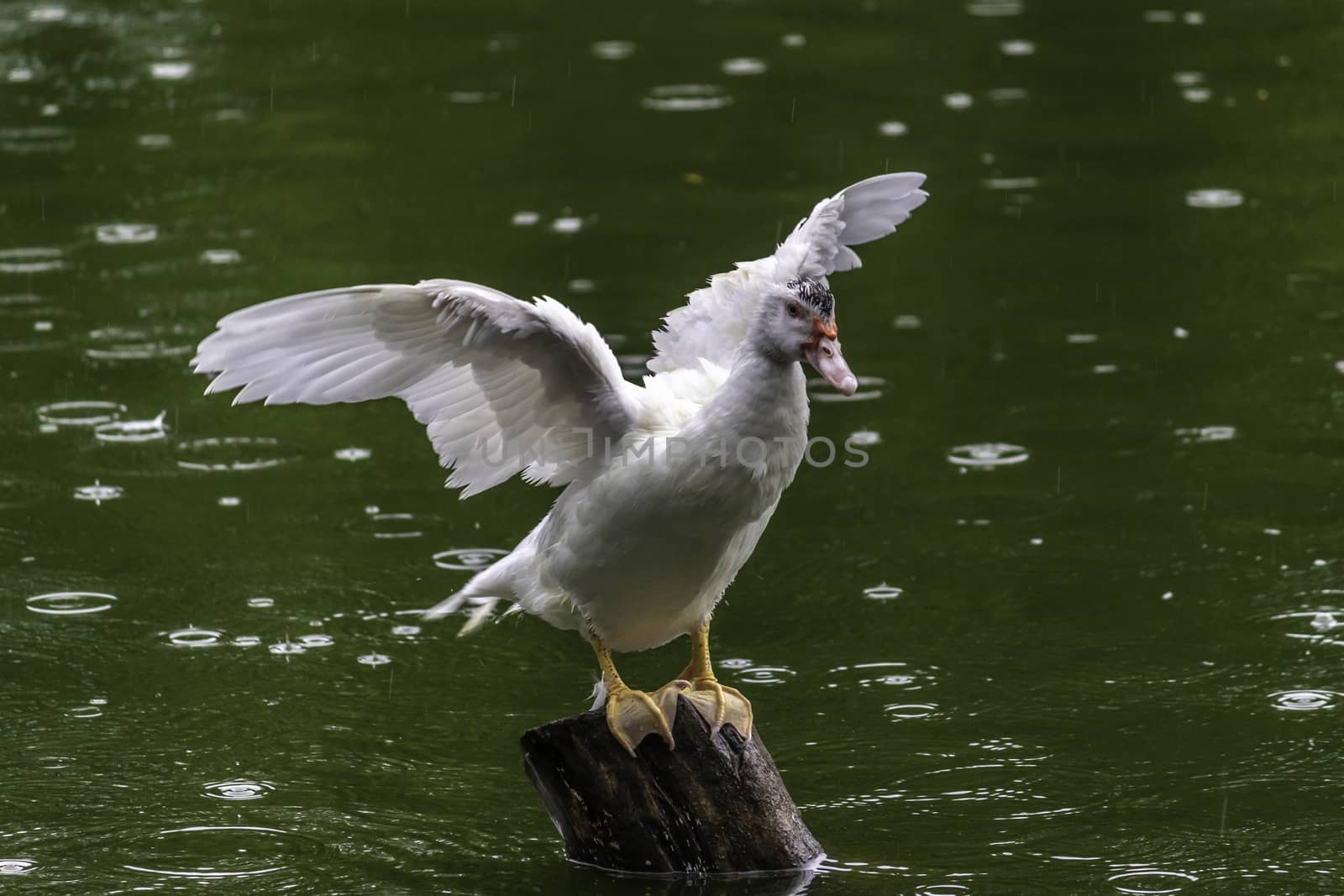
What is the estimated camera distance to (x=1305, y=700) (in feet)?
27.0

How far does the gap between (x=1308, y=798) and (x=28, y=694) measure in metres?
5.14

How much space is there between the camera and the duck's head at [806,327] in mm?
6547

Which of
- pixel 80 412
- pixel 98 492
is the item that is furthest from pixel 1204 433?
pixel 80 412

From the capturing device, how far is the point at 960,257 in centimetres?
1332

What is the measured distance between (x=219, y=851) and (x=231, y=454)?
405cm

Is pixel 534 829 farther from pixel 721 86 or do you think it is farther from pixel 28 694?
Answer: pixel 721 86

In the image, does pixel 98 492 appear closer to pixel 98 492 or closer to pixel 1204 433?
pixel 98 492

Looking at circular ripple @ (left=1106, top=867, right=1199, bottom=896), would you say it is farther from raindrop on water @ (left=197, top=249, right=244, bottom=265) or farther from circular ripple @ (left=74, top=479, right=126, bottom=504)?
raindrop on water @ (left=197, top=249, right=244, bottom=265)

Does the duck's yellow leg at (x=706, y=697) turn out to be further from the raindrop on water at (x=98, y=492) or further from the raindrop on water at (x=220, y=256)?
the raindrop on water at (x=220, y=256)

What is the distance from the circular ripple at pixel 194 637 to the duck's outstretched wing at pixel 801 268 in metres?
2.62

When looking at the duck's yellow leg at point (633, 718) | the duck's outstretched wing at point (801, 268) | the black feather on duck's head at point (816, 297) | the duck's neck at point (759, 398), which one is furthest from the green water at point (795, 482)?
the black feather on duck's head at point (816, 297)

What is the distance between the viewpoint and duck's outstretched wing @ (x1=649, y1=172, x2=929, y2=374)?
7.27 meters

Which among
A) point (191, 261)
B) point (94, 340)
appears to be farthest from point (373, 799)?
point (191, 261)

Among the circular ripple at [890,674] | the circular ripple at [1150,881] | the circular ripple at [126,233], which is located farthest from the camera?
the circular ripple at [126,233]
